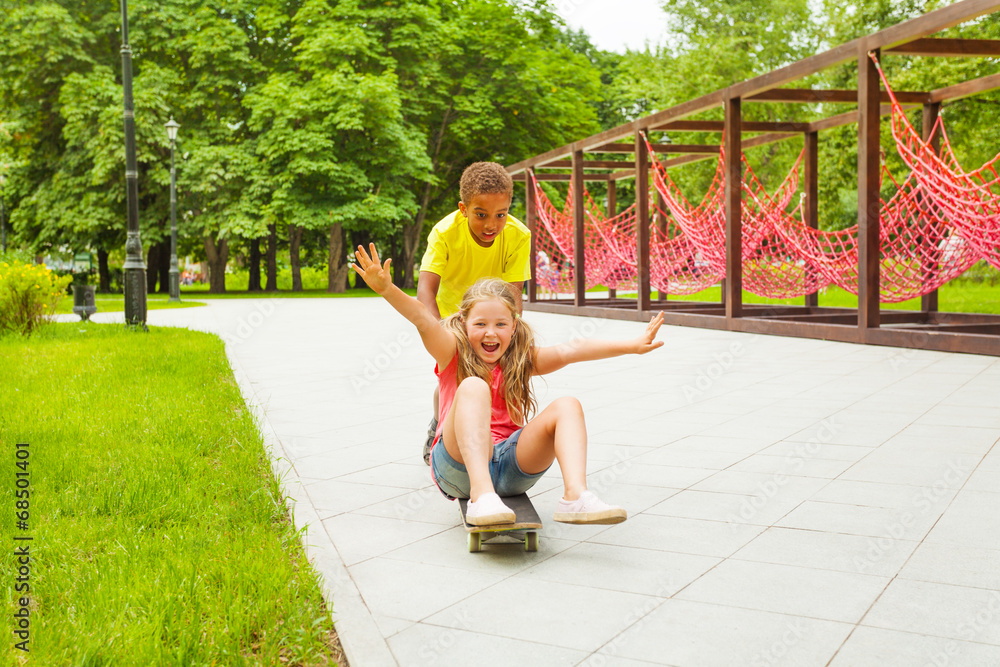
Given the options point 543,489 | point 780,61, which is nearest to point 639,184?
point 543,489

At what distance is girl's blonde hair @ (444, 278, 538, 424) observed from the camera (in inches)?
138

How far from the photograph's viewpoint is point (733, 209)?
40.4 ft

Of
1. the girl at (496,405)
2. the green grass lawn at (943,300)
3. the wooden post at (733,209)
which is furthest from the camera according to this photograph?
the green grass lawn at (943,300)

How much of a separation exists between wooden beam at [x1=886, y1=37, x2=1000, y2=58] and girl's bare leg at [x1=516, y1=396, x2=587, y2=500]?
809 cm

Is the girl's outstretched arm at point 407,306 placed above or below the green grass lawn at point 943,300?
above

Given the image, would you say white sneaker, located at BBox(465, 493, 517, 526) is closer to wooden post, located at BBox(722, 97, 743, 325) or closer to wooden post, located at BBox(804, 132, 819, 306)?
wooden post, located at BBox(722, 97, 743, 325)

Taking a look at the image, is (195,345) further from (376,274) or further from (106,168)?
(106,168)

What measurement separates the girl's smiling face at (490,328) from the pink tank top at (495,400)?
0.08 meters

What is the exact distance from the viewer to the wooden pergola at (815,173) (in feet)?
30.6

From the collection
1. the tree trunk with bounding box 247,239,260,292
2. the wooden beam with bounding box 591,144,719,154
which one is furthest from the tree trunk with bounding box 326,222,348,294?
the wooden beam with bounding box 591,144,719,154

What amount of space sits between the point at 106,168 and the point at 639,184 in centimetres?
2044

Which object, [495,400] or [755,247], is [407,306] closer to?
[495,400]

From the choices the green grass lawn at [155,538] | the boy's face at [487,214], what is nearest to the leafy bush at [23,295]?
the green grass lawn at [155,538]

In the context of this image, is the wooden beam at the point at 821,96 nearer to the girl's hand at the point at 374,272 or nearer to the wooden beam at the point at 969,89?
the wooden beam at the point at 969,89
